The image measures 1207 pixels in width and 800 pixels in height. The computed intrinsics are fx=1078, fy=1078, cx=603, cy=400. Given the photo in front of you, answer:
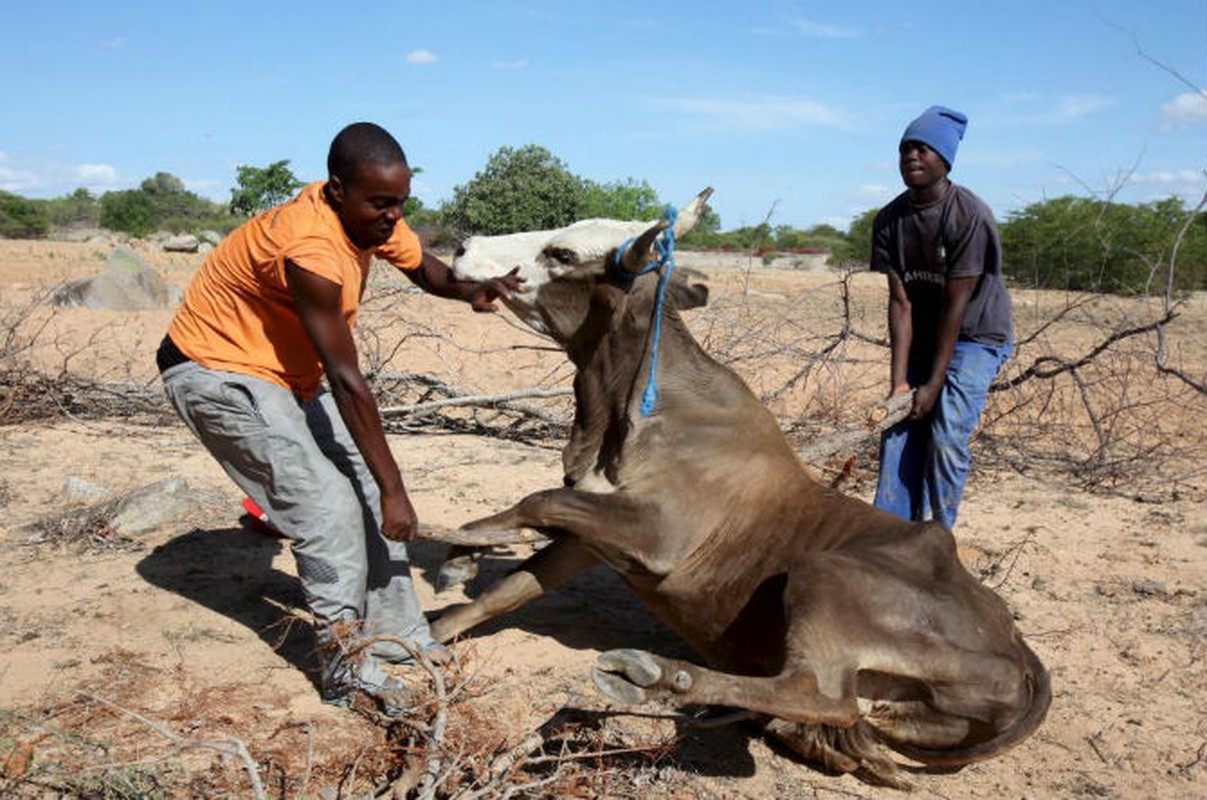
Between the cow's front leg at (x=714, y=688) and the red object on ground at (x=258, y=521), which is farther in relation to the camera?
the red object on ground at (x=258, y=521)

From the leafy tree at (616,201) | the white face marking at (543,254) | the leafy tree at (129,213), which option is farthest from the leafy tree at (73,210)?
the white face marking at (543,254)

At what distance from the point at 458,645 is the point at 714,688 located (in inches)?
61.4

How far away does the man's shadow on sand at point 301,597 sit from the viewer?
5.11 metres

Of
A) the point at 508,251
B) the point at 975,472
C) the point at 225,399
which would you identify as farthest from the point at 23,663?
the point at 975,472

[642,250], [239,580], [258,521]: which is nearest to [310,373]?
[642,250]

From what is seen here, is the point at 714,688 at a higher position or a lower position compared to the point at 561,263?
lower

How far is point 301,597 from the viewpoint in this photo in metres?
5.58

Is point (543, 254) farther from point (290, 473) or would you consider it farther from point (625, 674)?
point (625, 674)

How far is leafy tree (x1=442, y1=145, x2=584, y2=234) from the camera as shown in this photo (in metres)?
29.8

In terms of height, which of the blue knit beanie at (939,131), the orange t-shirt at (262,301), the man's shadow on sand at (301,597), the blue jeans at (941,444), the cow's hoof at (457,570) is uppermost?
the blue knit beanie at (939,131)

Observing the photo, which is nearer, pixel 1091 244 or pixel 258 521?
pixel 258 521

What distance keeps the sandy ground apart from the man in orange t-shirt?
1.44 feet

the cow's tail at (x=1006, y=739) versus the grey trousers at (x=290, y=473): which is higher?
the grey trousers at (x=290, y=473)

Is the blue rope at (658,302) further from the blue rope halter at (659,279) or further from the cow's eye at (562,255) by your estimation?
the cow's eye at (562,255)
